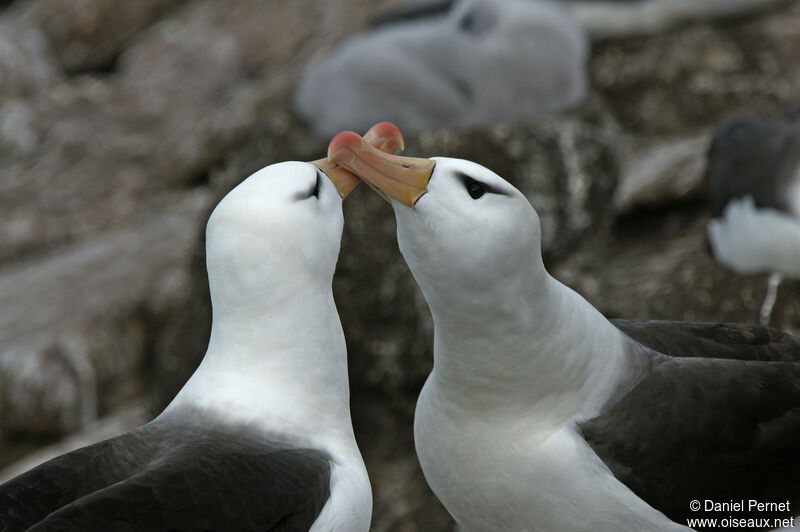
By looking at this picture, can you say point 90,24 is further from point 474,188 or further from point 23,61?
point 474,188

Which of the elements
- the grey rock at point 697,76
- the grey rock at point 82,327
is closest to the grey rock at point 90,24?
the grey rock at point 82,327

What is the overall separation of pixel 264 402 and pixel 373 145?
692mm

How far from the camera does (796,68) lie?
7820 mm

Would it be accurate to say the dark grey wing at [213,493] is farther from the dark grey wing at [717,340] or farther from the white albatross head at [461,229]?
the dark grey wing at [717,340]

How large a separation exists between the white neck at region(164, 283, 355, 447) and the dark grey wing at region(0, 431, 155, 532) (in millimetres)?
214

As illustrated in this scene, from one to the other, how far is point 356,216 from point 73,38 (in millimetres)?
5868

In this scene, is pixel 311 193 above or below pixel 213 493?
above

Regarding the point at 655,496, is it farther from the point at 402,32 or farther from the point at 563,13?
the point at 563,13

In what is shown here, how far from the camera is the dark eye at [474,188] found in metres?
2.48

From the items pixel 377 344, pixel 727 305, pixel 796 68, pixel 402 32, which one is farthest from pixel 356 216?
pixel 796 68

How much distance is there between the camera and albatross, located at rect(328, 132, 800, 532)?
97.8 inches

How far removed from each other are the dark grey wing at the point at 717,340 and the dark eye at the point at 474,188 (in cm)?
80

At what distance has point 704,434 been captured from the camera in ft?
8.51

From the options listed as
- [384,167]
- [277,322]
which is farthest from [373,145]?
[277,322]
